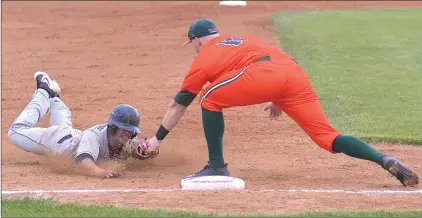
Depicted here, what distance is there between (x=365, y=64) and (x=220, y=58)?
7623mm

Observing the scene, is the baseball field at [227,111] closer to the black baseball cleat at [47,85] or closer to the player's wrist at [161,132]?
the player's wrist at [161,132]

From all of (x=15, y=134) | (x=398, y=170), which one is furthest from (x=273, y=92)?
(x=15, y=134)

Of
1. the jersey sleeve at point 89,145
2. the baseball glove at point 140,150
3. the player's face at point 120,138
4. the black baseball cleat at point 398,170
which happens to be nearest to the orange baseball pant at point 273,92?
the black baseball cleat at point 398,170

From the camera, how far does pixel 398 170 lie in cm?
791

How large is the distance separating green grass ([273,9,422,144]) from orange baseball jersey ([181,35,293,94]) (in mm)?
2730

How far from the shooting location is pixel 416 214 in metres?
6.95

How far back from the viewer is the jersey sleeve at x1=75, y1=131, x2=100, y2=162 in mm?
8664

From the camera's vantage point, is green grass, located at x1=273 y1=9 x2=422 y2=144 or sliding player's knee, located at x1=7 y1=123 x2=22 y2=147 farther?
green grass, located at x1=273 y1=9 x2=422 y2=144

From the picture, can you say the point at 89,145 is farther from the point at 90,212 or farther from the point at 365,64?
the point at 365,64

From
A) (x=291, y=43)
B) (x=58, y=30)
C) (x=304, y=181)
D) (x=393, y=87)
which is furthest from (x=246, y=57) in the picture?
(x=58, y=30)

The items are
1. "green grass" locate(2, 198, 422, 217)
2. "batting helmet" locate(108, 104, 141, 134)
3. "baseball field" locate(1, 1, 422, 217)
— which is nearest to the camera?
"green grass" locate(2, 198, 422, 217)

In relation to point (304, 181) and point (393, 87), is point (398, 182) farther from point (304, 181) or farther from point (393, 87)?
point (393, 87)

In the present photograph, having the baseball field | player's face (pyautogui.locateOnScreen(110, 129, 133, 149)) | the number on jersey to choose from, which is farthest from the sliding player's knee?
the number on jersey

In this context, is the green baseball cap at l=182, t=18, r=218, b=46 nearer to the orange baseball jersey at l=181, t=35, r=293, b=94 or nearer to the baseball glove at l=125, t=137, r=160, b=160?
the orange baseball jersey at l=181, t=35, r=293, b=94
